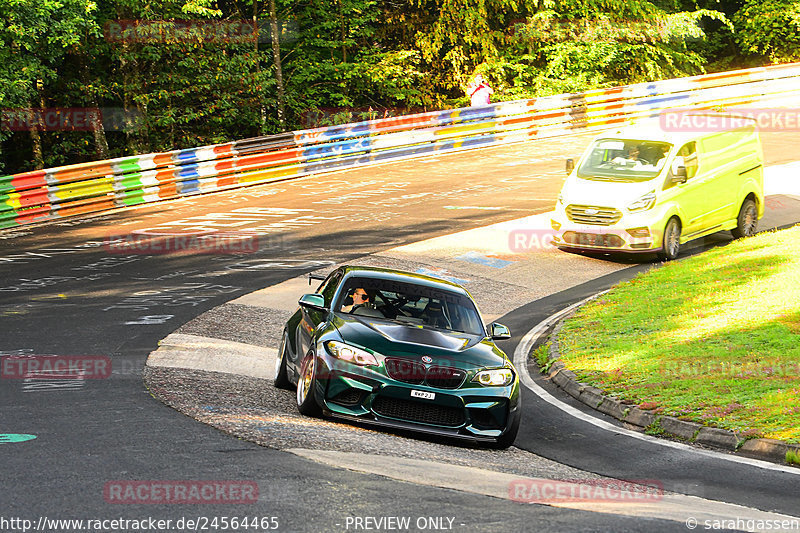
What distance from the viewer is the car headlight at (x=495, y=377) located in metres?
9.45

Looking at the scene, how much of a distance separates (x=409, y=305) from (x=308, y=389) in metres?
1.60

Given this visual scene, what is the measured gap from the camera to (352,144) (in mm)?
31062

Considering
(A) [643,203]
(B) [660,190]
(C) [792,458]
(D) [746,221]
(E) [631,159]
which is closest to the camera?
(C) [792,458]

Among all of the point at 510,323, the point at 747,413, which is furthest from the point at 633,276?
the point at 747,413

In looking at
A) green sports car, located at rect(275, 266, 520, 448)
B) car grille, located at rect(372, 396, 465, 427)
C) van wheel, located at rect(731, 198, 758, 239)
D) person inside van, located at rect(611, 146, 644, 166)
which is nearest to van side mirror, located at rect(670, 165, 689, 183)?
person inside van, located at rect(611, 146, 644, 166)

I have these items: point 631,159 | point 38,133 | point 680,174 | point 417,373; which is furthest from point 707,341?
point 38,133

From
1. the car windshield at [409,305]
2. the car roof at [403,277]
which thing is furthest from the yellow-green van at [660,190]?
the car windshield at [409,305]

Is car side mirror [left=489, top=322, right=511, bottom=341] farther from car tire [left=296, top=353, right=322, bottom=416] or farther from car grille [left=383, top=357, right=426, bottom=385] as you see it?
car tire [left=296, top=353, right=322, bottom=416]

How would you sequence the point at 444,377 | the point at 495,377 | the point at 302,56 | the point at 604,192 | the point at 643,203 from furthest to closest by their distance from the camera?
the point at 302,56 < the point at 604,192 < the point at 643,203 < the point at 495,377 < the point at 444,377

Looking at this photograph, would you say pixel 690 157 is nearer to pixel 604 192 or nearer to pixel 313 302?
pixel 604 192

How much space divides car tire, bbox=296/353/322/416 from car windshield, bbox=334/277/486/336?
2.91 feet

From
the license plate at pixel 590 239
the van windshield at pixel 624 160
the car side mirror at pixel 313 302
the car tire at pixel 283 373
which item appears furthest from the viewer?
the van windshield at pixel 624 160

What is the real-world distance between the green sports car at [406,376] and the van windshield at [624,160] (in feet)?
32.7

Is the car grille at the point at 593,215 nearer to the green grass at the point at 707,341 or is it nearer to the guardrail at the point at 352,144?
the green grass at the point at 707,341
